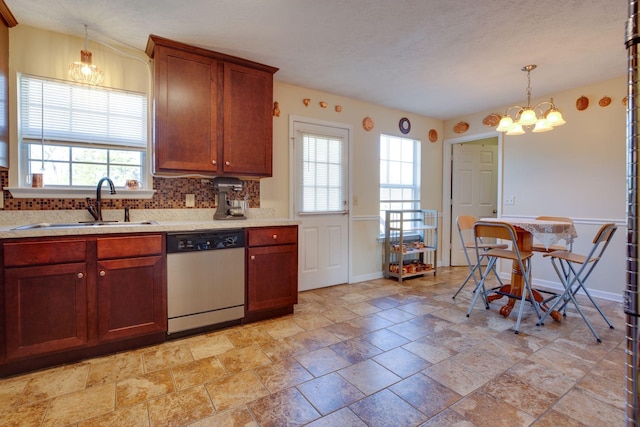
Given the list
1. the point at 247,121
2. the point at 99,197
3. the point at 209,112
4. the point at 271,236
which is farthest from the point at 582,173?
the point at 99,197

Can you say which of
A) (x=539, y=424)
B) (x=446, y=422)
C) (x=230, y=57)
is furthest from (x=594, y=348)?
(x=230, y=57)

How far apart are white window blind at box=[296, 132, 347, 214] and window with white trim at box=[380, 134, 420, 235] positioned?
0.74 m

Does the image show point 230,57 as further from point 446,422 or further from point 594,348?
point 594,348

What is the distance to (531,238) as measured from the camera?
2979 millimetres

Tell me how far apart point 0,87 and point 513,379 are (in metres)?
3.89

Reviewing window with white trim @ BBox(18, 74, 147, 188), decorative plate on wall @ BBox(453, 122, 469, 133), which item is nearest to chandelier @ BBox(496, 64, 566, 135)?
decorative plate on wall @ BBox(453, 122, 469, 133)

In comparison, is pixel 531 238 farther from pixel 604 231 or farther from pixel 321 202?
pixel 321 202

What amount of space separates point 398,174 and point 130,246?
Answer: 3566 millimetres

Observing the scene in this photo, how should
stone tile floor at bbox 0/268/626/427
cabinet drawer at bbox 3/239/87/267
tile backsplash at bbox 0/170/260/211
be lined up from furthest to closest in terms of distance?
tile backsplash at bbox 0/170/260/211 < cabinet drawer at bbox 3/239/87/267 < stone tile floor at bbox 0/268/626/427

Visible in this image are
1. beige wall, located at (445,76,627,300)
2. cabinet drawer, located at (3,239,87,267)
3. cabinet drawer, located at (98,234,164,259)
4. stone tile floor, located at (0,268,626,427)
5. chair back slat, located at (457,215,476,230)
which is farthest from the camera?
chair back slat, located at (457,215,476,230)

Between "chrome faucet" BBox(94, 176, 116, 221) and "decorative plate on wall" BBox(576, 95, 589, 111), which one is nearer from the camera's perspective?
"chrome faucet" BBox(94, 176, 116, 221)

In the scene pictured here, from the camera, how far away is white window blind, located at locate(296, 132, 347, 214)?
3.65 metres

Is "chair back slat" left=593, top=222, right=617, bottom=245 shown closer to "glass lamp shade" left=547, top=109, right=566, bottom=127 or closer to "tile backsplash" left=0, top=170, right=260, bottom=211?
"glass lamp shade" left=547, top=109, right=566, bottom=127

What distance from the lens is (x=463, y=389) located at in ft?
5.84
